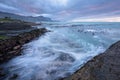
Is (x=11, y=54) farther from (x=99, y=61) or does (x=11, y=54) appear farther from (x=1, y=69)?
(x=99, y=61)

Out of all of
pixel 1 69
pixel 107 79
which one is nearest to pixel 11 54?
pixel 1 69

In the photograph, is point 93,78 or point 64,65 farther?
point 64,65

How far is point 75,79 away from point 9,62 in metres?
11.6

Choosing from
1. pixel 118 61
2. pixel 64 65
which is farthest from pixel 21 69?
pixel 118 61

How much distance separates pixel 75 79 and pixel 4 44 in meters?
17.3

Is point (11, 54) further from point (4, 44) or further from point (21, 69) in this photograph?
point (21, 69)

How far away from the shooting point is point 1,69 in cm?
1489

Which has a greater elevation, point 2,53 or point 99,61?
point 99,61

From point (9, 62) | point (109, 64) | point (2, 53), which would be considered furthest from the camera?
point (2, 53)

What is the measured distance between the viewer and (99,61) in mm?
10531

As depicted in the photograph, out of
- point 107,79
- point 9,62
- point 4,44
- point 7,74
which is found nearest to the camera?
point 107,79

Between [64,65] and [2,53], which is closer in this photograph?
[64,65]

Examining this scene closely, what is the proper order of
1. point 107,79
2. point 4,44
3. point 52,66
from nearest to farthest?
point 107,79, point 52,66, point 4,44

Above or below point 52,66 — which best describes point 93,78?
above
